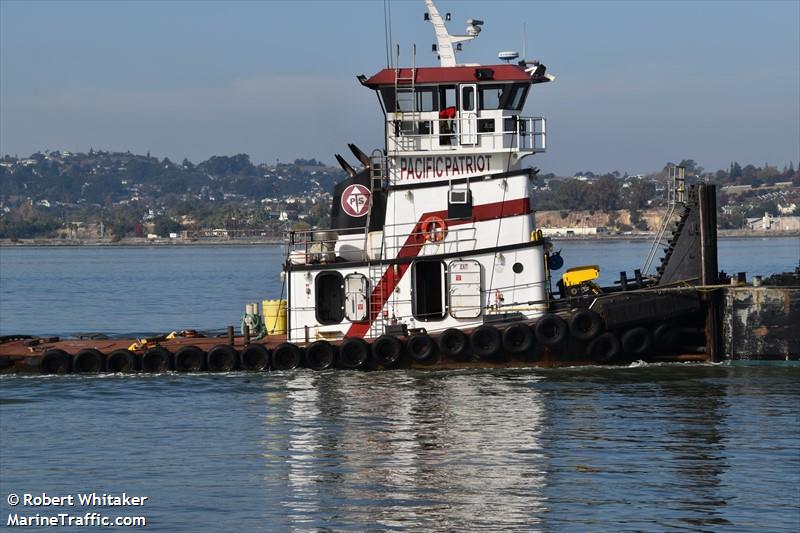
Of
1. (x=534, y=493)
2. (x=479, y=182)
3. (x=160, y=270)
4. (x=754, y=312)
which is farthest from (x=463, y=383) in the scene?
(x=160, y=270)

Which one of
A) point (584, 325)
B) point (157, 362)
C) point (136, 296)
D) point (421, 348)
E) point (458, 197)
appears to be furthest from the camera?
point (136, 296)

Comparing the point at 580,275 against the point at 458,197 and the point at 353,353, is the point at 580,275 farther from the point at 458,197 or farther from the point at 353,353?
the point at 353,353

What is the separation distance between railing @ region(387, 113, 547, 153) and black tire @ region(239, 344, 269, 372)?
513cm

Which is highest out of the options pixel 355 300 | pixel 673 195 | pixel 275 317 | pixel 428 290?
pixel 673 195

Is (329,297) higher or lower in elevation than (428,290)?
lower

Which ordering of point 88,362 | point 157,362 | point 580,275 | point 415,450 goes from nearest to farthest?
1. point 415,450
2. point 580,275
3. point 157,362
4. point 88,362

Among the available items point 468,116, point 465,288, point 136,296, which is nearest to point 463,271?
point 465,288

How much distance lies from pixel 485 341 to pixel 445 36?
21.8ft

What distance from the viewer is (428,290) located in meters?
26.6

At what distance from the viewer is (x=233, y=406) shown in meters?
24.7

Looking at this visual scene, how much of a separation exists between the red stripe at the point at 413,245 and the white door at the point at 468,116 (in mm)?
1445

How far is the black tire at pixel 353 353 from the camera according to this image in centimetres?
2620

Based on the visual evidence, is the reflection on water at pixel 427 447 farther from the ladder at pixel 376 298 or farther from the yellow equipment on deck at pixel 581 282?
the yellow equipment on deck at pixel 581 282

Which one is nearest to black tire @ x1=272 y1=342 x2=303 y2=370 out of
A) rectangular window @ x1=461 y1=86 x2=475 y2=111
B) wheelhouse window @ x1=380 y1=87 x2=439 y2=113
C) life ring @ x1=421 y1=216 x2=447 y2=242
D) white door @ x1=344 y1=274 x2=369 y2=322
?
white door @ x1=344 y1=274 x2=369 y2=322
